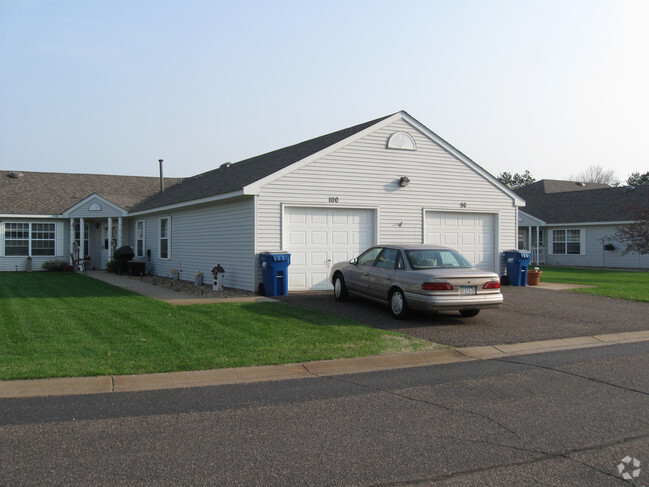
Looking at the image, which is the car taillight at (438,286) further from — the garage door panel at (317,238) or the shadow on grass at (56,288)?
the shadow on grass at (56,288)

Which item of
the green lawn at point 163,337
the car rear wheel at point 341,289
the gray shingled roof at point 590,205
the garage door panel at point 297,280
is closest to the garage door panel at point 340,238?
the garage door panel at point 297,280

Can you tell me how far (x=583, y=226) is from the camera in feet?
110

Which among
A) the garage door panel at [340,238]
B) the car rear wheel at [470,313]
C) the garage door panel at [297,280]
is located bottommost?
the car rear wheel at [470,313]

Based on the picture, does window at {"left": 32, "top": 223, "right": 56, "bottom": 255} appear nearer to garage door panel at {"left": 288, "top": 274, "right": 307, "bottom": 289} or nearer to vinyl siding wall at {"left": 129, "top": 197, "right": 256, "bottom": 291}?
vinyl siding wall at {"left": 129, "top": 197, "right": 256, "bottom": 291}

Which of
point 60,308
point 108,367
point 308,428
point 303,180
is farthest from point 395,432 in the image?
point 303,180

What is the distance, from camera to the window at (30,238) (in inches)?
1018

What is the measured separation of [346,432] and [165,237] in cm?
1850

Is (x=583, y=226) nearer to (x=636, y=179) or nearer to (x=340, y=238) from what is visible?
(x=340, y=238)

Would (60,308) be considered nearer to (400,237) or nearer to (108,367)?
(108,367)

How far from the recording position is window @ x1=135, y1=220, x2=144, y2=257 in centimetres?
2514

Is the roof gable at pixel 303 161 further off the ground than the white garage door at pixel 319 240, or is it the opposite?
the roof gable at pixel 303 161

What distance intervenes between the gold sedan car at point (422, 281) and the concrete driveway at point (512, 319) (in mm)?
387

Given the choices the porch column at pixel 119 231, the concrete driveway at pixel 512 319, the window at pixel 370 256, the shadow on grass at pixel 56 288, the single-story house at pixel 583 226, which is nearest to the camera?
the concrete driveway at pixel 512 319

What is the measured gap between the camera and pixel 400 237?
17.3 metres
